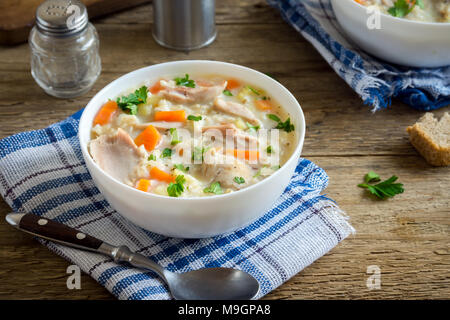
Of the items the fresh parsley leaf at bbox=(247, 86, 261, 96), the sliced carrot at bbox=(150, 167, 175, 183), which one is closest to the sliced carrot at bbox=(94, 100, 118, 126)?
the sliced carrot at bbox=(150, 167, 175, 183)

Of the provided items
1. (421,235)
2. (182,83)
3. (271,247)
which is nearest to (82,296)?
(271,247)

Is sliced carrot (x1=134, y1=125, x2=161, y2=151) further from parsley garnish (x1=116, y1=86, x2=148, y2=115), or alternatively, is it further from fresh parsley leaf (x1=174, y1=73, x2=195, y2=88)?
fresh parsley leaf (x1=174, y1=73, x2=195, y2=88)

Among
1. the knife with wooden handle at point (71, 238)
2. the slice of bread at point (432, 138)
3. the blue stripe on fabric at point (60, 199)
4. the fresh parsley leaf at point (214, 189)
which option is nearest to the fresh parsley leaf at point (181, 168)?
the fresh parsley leaf at point (214, 189)

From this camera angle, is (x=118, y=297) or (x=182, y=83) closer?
(x=118, y=297)

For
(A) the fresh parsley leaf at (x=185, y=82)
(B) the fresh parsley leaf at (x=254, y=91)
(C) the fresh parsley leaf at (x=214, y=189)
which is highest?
(A) the fresh parsley leaf at (x=185, y=82)

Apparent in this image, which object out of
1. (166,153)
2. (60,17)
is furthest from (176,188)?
(60,17)

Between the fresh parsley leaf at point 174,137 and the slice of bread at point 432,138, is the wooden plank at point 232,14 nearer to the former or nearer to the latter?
the slice of bread at point 432,138

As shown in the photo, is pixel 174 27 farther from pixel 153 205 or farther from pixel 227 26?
pixel 153 205
